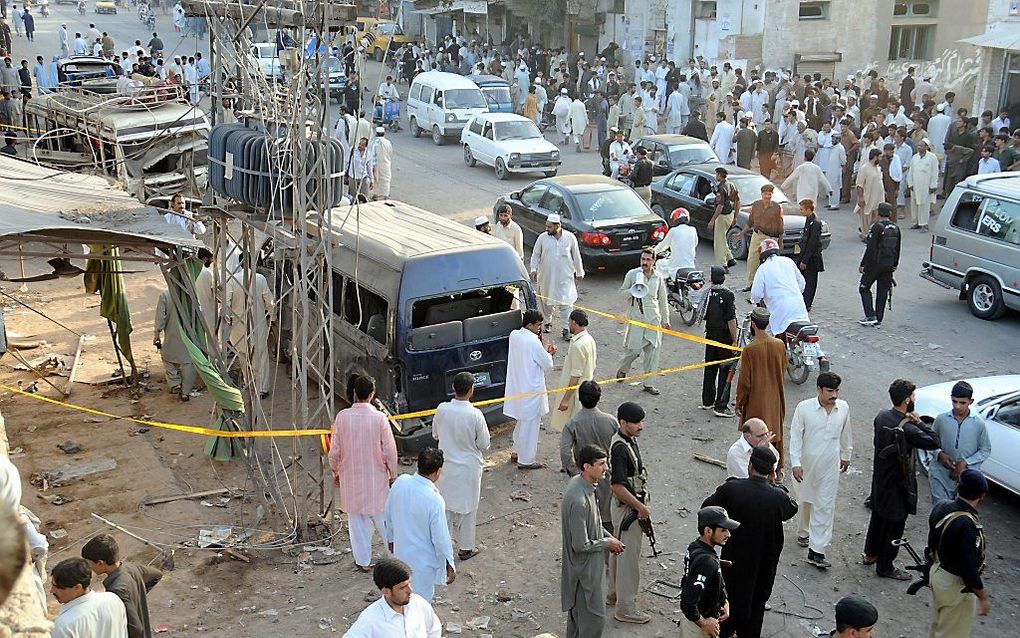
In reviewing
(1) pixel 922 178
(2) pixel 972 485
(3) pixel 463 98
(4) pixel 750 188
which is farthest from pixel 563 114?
(2) pixel 972 485

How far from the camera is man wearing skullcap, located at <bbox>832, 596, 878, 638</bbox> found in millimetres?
5117

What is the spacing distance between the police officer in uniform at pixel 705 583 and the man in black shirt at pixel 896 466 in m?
2.34

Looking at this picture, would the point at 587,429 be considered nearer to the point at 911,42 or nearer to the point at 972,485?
the point at 972,485

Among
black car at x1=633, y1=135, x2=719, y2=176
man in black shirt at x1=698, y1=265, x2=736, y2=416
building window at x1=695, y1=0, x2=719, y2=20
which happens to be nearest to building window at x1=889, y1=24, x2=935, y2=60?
building window at x1=695, y1=0, x2=719, y2=20

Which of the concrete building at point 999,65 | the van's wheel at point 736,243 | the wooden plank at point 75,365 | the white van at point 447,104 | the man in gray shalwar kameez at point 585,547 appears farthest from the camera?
the white van at point 447,104

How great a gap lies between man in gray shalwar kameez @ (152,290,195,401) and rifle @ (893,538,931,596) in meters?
7.41

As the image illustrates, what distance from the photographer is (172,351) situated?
36.9ft

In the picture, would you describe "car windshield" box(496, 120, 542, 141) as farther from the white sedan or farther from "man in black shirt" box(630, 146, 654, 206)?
the white sedan

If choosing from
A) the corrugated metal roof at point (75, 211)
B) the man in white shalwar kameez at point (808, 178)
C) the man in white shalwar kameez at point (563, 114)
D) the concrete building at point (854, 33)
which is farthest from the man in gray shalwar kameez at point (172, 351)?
the concrete building at point (854, 33)

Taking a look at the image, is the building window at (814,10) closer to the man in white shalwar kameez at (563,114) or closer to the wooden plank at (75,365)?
the man in white shalwar kameez at (563,114)

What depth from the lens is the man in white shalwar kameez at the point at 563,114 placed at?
90.2 ft

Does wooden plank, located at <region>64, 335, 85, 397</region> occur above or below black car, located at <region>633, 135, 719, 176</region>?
below

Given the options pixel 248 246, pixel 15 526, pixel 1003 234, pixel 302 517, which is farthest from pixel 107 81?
pixel 15 526

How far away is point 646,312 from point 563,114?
57.1 ft
